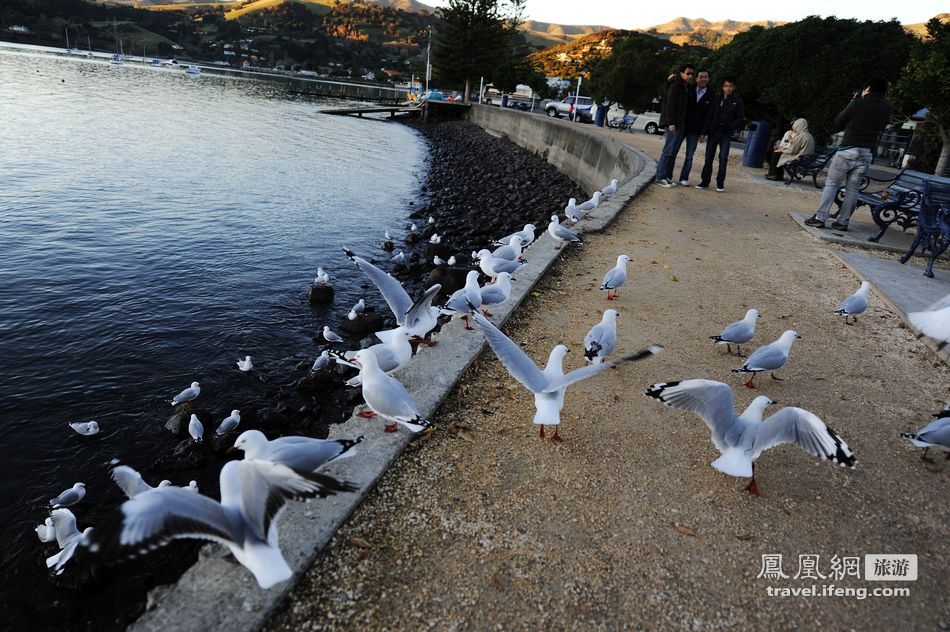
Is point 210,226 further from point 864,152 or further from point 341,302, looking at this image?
point 864,152

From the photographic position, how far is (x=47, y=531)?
152 inches

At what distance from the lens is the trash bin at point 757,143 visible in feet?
55.3

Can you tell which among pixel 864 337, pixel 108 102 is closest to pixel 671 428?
pixel 864 337

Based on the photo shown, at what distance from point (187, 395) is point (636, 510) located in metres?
4.90

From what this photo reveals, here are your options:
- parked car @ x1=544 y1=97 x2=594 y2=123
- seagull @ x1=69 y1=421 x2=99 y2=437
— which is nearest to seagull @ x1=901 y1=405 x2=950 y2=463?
seagull @ x1=69 y1=421 x2=99 y2=437

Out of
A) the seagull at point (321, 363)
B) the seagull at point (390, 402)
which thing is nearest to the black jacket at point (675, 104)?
the seagull at point (321, 363)

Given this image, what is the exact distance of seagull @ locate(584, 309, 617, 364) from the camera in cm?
446

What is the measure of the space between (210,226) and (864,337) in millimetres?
12889

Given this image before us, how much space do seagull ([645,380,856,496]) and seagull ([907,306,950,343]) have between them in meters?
2.13

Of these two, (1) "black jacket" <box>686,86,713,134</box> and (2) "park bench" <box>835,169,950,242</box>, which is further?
(1) "black jacket" <box>686,86,713,134</box>

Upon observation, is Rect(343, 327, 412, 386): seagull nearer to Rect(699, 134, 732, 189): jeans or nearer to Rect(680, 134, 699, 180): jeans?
Rect(680, 134, 699, 180): jeans

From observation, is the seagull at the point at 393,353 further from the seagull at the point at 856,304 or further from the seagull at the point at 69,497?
the seagull at the point at 856,304

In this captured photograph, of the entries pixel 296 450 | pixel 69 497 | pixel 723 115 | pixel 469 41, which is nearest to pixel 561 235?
pixel 296 450

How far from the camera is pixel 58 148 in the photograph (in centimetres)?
1838
